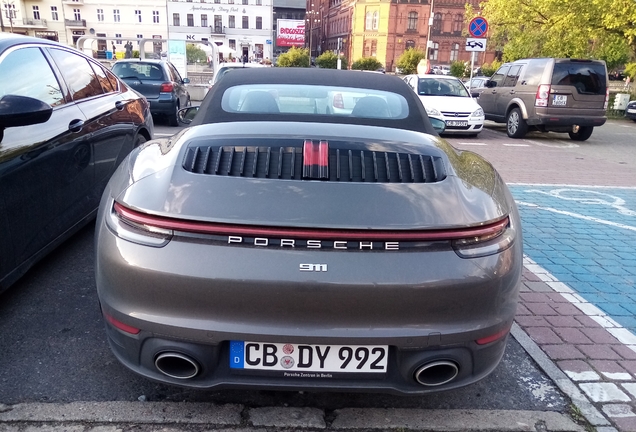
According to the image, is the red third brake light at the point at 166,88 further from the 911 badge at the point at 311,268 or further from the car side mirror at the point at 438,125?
the 911 badge at the point at 311,268

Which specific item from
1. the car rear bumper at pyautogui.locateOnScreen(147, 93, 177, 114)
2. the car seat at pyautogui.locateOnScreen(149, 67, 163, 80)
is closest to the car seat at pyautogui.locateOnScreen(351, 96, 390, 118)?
the car rear bumper at pyautogui.locateOnScreen(147, 93, 177, 114)

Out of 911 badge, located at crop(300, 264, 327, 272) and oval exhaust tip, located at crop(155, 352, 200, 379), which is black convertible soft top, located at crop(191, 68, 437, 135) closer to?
911 badge, located at crop(300, 264, 327, 272)

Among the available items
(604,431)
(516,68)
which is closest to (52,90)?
(604,431)

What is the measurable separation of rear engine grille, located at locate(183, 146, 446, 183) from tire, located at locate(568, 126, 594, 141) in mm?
13121

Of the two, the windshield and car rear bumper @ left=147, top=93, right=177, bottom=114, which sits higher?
the windshield

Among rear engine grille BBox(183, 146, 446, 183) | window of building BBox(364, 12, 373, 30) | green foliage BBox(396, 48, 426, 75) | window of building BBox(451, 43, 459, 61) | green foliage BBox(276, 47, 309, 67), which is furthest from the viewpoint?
window of building BBox(364, 12, 373, 30)

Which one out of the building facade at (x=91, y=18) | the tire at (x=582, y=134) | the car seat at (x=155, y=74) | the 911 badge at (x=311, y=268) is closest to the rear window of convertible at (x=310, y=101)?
the 911 badge at (x=311, y=268)

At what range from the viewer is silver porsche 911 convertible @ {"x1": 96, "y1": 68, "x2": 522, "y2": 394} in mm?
1963

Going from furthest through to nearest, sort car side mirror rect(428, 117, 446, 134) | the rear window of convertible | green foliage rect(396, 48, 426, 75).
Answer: green foliage rect(396, 48, 426, 75)
car side mirror rect(428, 117, 446, 134)
the rear window of convertible

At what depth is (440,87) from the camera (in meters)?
14.2

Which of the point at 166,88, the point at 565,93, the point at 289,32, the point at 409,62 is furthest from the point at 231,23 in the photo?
the point at 565,93

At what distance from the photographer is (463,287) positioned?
2.01 m

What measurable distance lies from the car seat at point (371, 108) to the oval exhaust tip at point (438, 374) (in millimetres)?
1683

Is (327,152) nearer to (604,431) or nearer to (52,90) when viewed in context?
(604,431)
